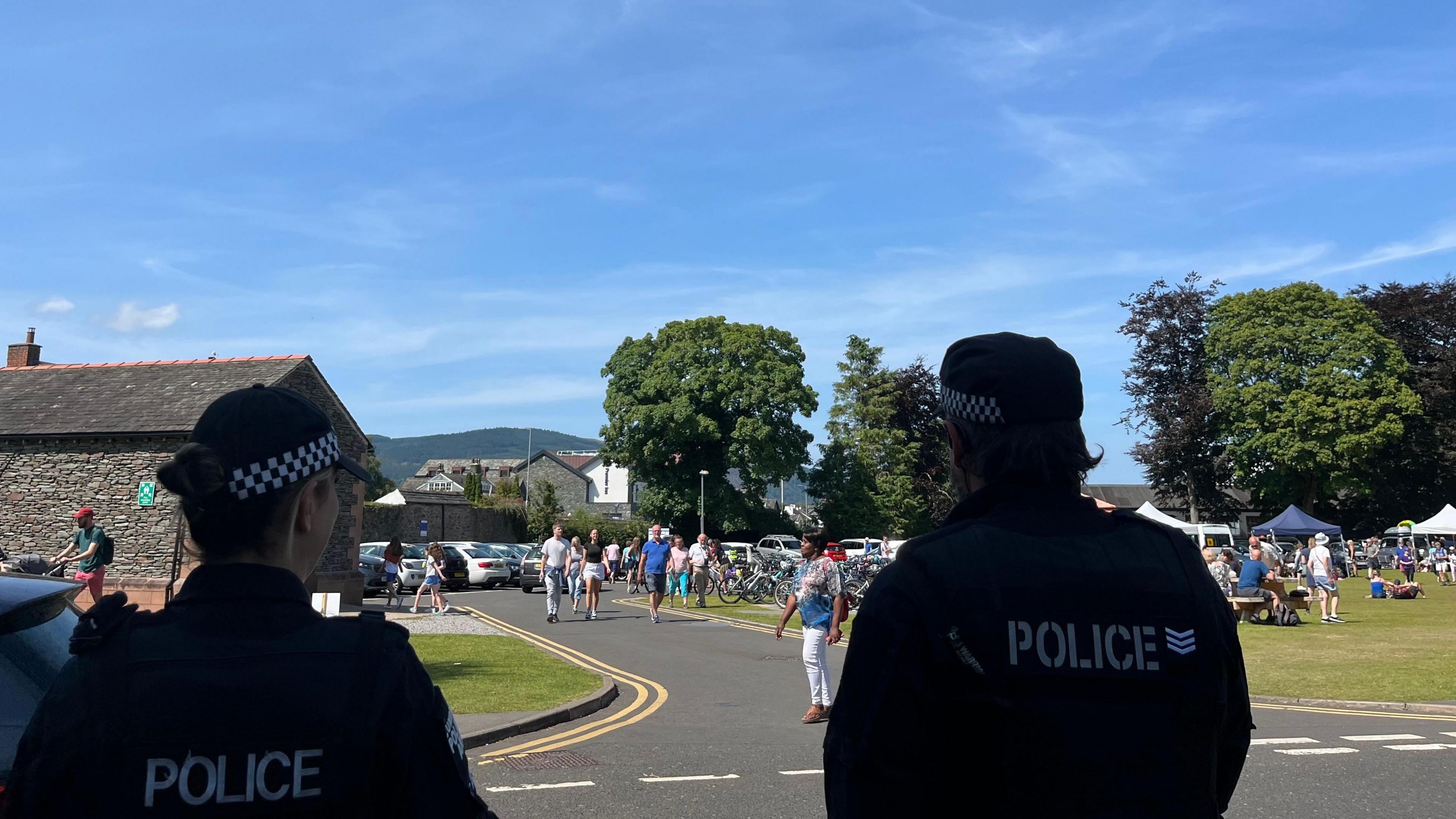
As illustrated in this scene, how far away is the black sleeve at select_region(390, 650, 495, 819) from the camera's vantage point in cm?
179

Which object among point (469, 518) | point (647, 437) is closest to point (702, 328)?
point (647, 437)

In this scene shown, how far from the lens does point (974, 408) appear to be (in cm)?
220

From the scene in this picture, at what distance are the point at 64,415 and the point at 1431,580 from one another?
48.6m

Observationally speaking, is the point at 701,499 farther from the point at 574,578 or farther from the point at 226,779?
the point at 226,779

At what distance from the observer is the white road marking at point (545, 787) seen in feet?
24.7

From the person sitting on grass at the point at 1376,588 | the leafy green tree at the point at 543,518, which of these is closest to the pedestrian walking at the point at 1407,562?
the person sitting on grass at the point at 1376,588

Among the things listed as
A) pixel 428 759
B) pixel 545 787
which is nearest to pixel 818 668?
pixel 545 787

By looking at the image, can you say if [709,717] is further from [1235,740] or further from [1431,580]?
[1431,580]

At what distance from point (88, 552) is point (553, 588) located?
9.78 metres

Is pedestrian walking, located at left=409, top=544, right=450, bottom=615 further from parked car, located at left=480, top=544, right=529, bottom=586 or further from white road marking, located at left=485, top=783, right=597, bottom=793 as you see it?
white road marking, located at left=485, top=783, right=597, bottom=793

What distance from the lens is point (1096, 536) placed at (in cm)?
205

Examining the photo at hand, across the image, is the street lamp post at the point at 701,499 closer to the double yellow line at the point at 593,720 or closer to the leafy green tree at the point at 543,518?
the leafy green tree at the point at 543,518

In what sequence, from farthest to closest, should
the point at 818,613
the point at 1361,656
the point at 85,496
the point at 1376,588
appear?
1. the point at 1376,588
2. the point at 85,496
3. the point at 1361,656
4. the point at 818,613

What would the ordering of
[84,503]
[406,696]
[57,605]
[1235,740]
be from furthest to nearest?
1. [84,503]
2. [57,605]
3. [1235,740]
4. [406,696]
